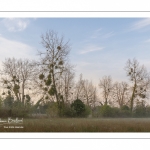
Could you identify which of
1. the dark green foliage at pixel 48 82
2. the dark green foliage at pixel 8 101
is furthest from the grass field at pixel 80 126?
the dark green foliage at pixel 48 82

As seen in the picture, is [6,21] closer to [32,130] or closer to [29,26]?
[29,26]

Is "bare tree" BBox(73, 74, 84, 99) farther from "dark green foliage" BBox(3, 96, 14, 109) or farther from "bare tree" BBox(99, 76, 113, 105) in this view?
→ "dark green foliage" BBox(3, 96, 14, 109)

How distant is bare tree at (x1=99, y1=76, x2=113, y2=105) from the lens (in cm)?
1155

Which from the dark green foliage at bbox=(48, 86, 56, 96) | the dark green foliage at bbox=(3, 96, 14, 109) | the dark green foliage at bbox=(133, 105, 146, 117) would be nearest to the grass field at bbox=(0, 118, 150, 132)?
the dark green foliage at bbox=(133, 105, 146, 117)

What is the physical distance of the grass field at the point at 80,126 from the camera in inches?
444

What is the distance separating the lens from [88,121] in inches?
457

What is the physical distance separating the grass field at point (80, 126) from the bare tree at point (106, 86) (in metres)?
0.90

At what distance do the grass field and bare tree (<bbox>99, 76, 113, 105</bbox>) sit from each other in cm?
90

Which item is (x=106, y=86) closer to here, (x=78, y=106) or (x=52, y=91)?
(x=78, y=106)

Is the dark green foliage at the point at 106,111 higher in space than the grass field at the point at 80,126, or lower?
higher

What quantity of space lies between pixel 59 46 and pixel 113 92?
8.60ft

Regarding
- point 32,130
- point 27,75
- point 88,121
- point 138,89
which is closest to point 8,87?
point 27,75

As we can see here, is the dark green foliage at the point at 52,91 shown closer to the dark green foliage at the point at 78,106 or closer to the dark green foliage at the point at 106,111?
the dark green foliage at the point at 78,106
